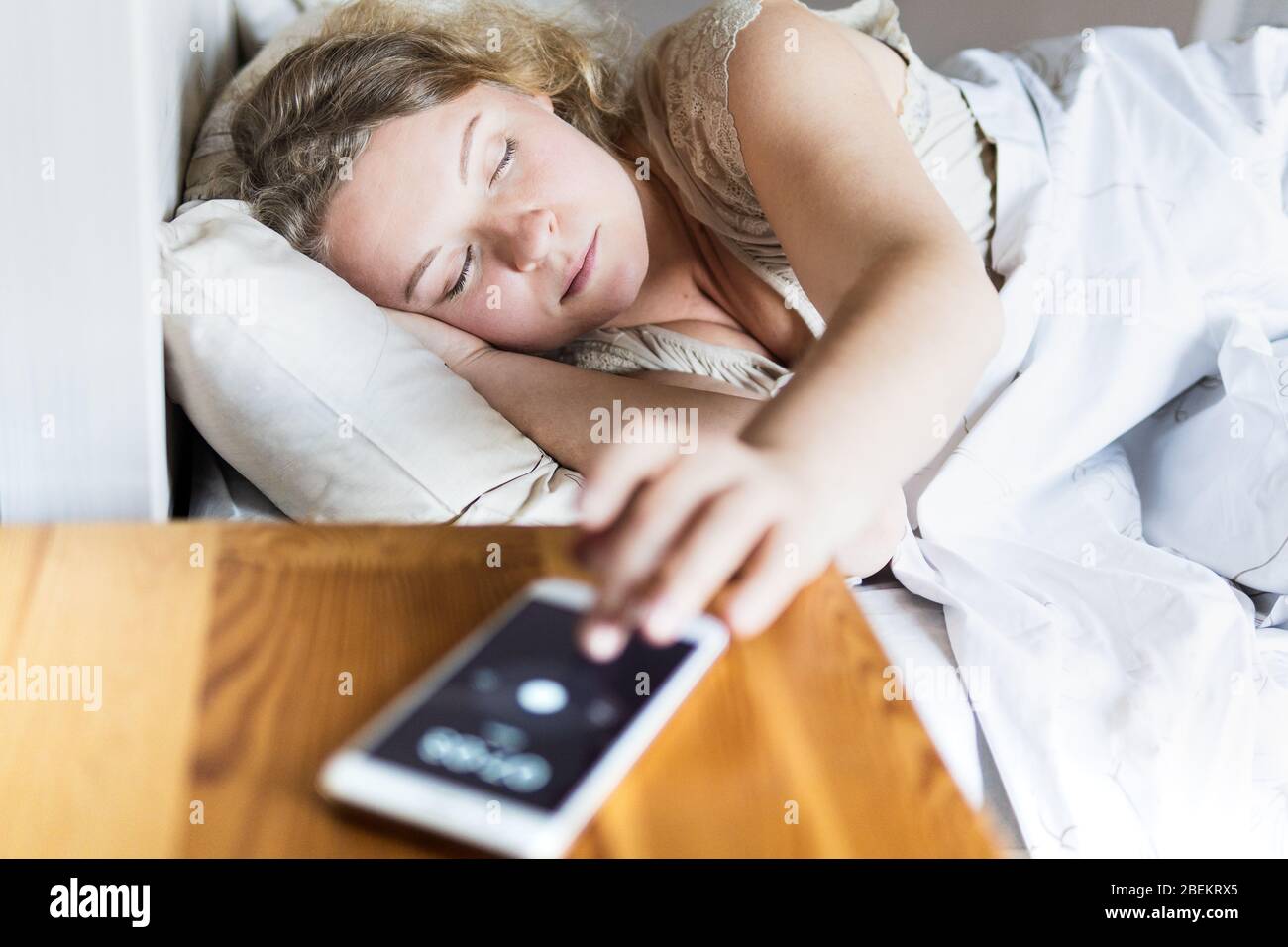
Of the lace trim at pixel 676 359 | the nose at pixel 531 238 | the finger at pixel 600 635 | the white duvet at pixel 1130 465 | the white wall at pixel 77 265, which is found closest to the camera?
the finger at pixel 600 635

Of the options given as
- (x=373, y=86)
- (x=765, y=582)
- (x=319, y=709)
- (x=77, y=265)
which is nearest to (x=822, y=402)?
(x=765, y=582)

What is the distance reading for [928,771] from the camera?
0.40m

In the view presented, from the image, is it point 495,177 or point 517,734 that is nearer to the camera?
point 517,734

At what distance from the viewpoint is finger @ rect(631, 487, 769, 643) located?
36 cm

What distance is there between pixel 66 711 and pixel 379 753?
0.15 meters

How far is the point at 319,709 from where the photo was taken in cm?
43

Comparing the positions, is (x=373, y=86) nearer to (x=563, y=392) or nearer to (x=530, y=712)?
(x=563, y=392)

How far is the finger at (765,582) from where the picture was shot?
0.38 m

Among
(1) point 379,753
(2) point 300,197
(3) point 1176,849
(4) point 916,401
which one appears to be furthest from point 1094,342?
(1) point 379,753

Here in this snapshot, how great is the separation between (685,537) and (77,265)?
1.44 feet

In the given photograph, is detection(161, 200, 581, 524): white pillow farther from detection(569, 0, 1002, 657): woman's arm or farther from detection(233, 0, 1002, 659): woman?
detection(569, 0, 1002, 657): woman's arm

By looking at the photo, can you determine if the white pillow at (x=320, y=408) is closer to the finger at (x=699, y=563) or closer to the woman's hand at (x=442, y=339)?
the woman's hand at (x=442, y=339)

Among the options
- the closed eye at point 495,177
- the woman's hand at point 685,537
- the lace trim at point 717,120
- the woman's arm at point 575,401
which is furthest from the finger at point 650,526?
the closed eye at point 495,177
